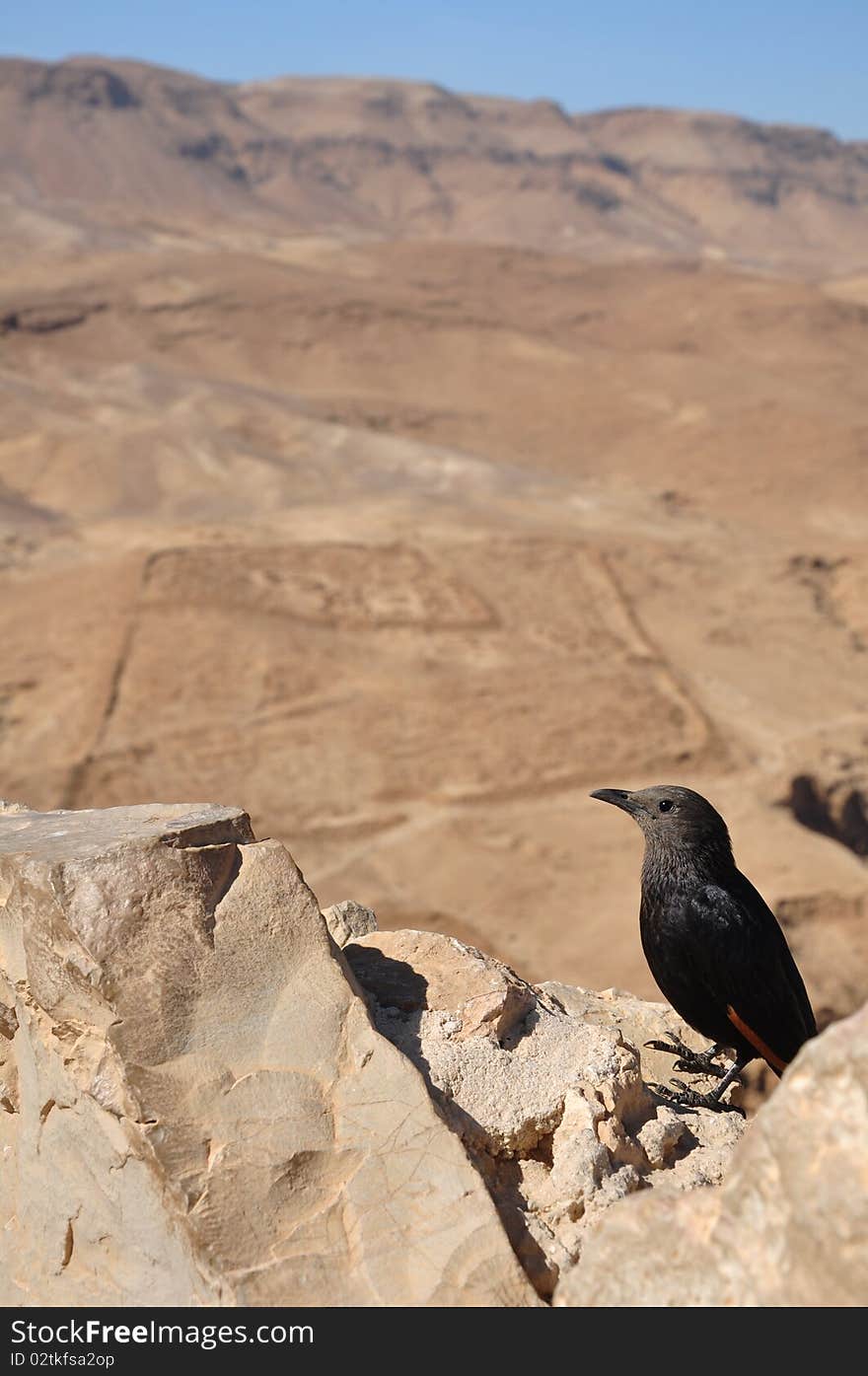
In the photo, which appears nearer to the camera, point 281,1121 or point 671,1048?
point 281,1121

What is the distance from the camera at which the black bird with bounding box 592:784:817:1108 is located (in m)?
3.11

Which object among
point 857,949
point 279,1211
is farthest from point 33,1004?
point 857,949

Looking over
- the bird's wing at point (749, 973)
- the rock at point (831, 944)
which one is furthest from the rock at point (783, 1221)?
the rock at point (831, 944)

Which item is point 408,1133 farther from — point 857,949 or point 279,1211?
point 857,949

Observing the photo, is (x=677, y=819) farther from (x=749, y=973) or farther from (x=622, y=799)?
(x=749, y=973)

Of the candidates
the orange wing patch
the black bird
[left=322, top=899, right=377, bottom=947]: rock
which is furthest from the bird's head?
[left=322, top=899, right=377, bottom=947]: rock

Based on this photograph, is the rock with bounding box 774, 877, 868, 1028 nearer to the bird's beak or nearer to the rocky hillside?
the bird's beak

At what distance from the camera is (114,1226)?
2.35 meters

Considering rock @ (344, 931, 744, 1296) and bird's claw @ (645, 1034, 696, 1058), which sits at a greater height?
rock @ (344, 931, 744, 1296)

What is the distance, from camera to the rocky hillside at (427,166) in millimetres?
60281

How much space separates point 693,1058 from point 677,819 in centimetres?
65

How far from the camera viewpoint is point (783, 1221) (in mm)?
1731

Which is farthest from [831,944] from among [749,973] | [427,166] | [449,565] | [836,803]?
[427,166]

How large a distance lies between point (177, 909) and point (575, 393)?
78.9ft
